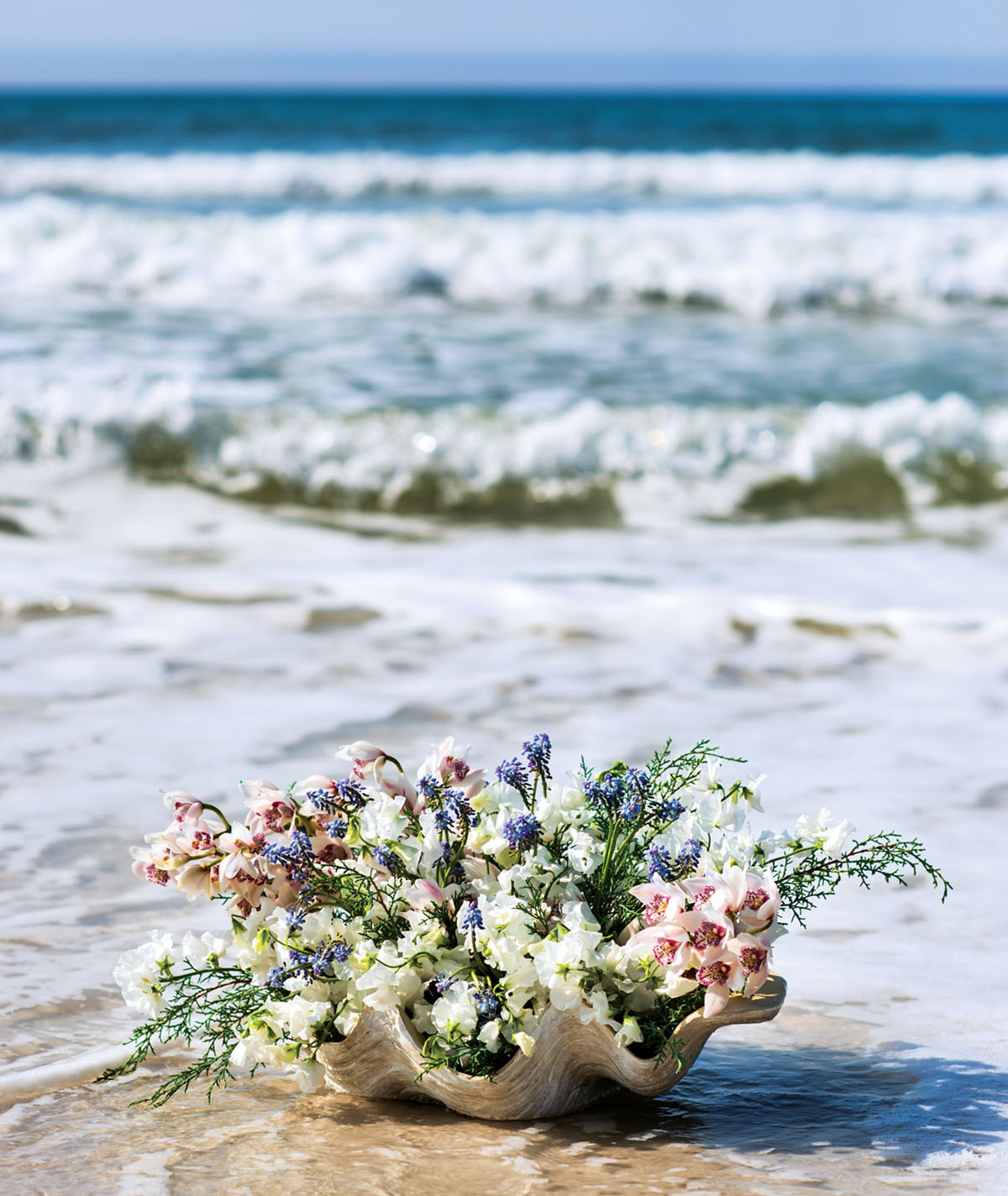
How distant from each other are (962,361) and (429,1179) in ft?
30.3

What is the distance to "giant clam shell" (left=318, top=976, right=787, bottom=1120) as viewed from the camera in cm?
208

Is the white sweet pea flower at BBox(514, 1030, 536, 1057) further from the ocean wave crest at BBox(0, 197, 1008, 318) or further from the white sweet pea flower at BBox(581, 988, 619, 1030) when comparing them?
the ocean wave crest at BBox(0, 197, 1008, 318)

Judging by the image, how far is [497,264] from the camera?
12820 millimetres

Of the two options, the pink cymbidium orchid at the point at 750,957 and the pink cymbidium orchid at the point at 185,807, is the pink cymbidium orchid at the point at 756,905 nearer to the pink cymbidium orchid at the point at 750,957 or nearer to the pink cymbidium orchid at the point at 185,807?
the pink cymbidium orchid at the point at 750,957

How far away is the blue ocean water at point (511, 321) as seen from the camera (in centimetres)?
807

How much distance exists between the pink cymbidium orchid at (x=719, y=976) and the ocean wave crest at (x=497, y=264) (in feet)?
35.0

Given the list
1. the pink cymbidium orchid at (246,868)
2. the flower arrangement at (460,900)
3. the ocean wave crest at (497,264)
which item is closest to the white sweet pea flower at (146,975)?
the flower arrangement at (460,900)

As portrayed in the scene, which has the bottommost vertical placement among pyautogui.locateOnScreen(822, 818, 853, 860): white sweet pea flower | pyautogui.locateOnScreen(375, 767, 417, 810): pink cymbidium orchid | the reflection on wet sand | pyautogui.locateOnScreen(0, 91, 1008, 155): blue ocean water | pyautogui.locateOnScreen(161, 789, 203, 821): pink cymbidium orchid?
the reflection on wet sand

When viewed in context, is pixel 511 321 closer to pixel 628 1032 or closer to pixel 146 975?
pixel 146 975

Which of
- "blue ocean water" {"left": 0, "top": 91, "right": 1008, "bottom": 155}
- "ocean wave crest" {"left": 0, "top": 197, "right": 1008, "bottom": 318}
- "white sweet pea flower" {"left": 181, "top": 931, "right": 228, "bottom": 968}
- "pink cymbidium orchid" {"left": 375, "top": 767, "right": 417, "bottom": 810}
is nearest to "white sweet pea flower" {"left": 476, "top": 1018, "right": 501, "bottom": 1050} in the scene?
"pink cymbidium orchid" {"left": 375, "top": 767, "right": 417, "bottom": 810}

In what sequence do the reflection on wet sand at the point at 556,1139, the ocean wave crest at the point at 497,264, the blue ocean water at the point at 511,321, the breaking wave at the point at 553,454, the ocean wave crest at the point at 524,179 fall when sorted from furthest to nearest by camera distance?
the ocean wave crest at the point at 524,179 < the ocean wave crest at the point at 497,264 < the blue ocean water at the point at 511,321 < the breaking wave at the point at 553,454 < the reflection on wet sand at the point at 556,1139

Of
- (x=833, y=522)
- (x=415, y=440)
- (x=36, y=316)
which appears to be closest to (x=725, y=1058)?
(x=833, y=522)

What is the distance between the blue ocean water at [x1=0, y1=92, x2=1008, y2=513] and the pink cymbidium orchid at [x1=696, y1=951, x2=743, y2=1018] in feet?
19.0

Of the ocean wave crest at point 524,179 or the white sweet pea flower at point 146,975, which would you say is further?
the ocean wave crest at point 524,179
